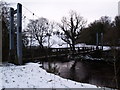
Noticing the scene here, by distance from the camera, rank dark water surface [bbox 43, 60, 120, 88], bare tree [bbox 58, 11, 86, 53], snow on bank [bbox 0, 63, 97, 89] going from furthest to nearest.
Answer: bare tree [bbox 58, 11, 86, 53] → dark water surface [bbox 43, 60, 120, 88] → snow on bank [bbox 0, 63, 97, 89]

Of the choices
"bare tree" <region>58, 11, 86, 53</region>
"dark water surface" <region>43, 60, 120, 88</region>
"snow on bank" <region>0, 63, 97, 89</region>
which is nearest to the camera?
"snow on bank" <region>0, 63, 97, 89</region>

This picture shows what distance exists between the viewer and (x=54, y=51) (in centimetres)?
2681

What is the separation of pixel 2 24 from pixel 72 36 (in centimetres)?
2460

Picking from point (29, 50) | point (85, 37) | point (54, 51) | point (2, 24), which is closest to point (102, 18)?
point (85, 37)

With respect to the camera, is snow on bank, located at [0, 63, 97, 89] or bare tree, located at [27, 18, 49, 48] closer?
snow on bank, located at [0, 63, 97, 89]

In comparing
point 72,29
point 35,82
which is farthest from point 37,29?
point 35,82

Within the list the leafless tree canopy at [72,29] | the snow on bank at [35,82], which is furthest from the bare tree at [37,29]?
the snow on bank at [35,82]

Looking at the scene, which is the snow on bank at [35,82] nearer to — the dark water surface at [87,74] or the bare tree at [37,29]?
the dark water surface at [87,74]

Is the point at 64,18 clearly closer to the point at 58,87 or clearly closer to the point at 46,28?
the point at 46,28

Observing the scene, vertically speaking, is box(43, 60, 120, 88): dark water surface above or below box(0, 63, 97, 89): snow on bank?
below

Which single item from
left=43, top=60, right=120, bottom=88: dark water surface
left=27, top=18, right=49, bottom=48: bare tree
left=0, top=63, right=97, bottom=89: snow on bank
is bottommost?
left=43, top=60, right=120, bottom=88: dark water surface

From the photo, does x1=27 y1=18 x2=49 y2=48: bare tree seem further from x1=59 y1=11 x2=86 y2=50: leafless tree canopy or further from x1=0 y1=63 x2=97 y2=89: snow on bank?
x1=0 y1=63 x2=97 y2=89: snow on bank

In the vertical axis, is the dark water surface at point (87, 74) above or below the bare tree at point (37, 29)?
below

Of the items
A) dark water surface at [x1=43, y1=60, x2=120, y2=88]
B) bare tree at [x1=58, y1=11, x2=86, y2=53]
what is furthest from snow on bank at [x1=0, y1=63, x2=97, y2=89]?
bare tree at [x1=58, y1=11, x2=86, y2=53]
